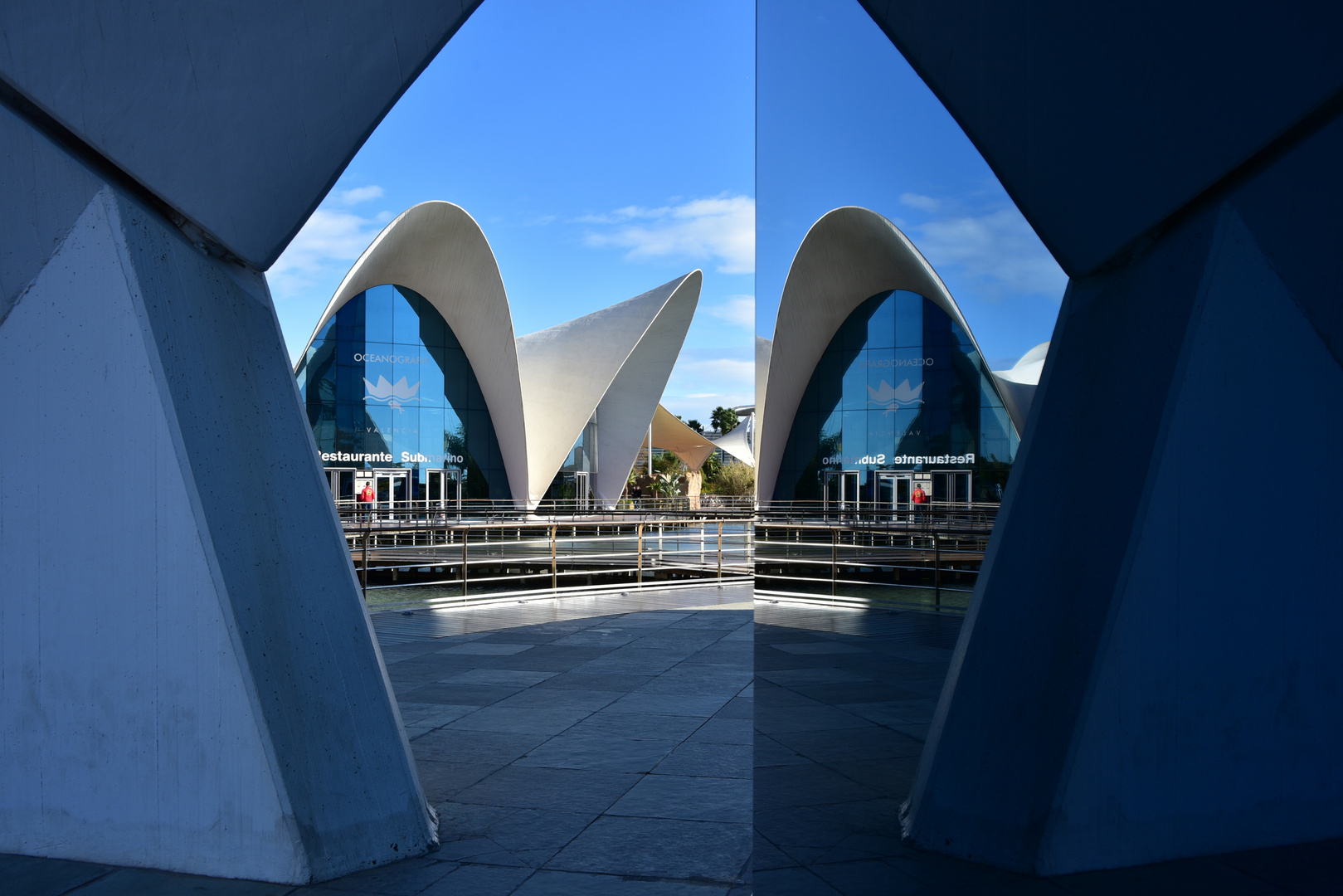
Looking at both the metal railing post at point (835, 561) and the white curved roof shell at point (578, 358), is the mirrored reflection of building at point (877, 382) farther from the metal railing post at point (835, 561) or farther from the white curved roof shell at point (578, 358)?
the white curved roof shell at point (578, 358)

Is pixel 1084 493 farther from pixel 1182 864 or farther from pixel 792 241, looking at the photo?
pixel 792 241

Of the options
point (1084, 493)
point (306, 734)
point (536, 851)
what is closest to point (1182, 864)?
point (1084, 493)

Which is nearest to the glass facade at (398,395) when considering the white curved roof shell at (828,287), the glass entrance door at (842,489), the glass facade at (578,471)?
the glass facade at (578,471)

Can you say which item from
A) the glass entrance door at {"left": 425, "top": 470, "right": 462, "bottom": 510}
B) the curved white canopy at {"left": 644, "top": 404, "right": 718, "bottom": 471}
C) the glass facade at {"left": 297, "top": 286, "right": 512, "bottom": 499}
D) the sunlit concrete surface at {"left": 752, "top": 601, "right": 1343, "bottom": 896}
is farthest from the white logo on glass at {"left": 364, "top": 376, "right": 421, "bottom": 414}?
the sunlit concrete surface at {"left": 752, "top": 601, "right": 1343, "bottom": 896}

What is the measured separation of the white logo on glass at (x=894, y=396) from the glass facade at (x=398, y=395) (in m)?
32.6

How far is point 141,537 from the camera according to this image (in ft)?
10.6

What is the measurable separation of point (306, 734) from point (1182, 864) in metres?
2.75

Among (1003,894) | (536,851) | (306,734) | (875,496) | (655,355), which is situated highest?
(655,355)

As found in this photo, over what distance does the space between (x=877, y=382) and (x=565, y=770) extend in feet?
8.05

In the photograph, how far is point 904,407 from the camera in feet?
10.2

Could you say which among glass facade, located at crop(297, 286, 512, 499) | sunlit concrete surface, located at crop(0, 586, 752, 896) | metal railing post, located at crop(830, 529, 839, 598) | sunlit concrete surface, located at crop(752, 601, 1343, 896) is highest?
glass facade, located at crop(297, 286, 512, 499)

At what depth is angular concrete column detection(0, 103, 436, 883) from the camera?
315 cm

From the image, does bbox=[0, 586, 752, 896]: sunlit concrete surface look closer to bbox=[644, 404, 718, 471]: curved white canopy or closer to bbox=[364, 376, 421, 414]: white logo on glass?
bbox=[364, 376, 421, 414]: white logo on glass

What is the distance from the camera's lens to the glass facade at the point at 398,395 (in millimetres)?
33938
